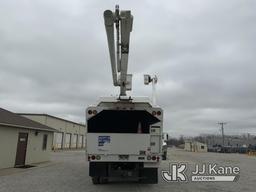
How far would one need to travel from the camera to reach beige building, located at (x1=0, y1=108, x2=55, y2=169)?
728 inches

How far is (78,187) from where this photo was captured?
1213 centimetres

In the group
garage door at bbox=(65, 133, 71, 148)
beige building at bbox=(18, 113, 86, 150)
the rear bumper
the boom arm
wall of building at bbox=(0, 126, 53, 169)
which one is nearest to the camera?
the boom arm

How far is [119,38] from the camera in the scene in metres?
9.87

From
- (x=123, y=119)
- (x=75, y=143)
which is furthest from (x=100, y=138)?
(x=75, y=143)

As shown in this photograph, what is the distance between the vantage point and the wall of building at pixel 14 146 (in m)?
18.4

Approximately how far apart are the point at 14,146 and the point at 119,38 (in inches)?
503

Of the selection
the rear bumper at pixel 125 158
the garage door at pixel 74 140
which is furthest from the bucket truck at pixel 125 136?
the garage door at pixel 74 140

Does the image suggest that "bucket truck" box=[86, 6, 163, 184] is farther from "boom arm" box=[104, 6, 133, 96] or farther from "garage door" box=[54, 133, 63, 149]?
"garage door" box=[54, 133, 63, 149]

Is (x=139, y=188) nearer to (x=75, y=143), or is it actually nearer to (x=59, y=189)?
(x=59, y=189)

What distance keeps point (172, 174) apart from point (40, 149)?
39.1 feet

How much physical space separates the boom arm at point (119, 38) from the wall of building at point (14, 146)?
842 centimetres

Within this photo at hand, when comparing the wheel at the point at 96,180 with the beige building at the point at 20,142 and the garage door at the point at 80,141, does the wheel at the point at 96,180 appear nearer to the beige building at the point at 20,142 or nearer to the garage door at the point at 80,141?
the beige building at the point at 20,142

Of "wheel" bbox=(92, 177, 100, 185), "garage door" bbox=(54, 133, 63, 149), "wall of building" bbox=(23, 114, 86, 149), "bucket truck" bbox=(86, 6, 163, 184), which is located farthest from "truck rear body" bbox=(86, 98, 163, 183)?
"garage door" bbox=(54, 133, 63, 149)

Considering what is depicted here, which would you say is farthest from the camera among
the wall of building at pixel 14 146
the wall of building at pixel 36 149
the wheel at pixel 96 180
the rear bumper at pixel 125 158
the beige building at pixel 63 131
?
the beige building at pixel 63 131
